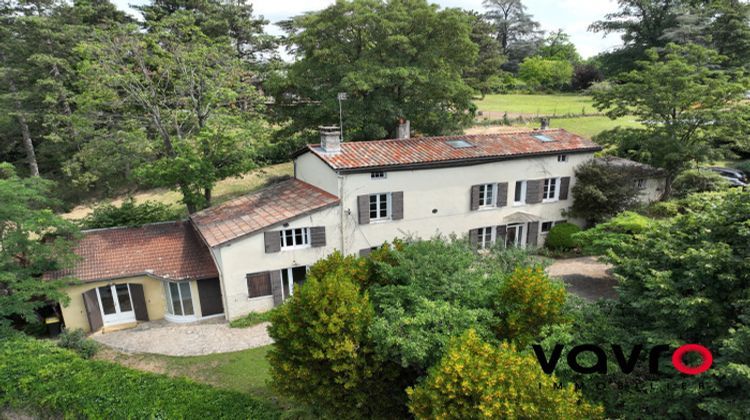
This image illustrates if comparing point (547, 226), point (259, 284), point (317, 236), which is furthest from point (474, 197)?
point (259, 284)

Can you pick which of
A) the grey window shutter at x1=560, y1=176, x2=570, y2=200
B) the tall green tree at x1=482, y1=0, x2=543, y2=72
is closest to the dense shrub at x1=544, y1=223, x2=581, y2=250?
the grey window shutter at x1=560, y1=176, x2=570, y2=200

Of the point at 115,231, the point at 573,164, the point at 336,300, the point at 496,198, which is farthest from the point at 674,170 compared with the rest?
the point at 115,231

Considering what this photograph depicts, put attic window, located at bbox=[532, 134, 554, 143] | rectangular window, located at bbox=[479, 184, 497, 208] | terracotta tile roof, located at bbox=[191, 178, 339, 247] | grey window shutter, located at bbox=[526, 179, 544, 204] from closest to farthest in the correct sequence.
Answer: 1. terracotta tile roof, located at bbox=[191, 178, 339, 247]
2. rectangular window, located at bbox=[479, 184, 497, 208]
3. grey window shutter, located at bbox=[526, 179, 544, 204]
4. attic window, located at bbox=[532, 134, 554, 143]

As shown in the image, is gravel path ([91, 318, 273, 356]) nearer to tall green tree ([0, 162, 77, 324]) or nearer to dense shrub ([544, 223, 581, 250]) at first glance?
tall green tree ([0, 162, 77, 324])

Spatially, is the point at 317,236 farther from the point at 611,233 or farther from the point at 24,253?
the point at 611,233

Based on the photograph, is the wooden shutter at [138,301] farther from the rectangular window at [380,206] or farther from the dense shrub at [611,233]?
the dense shrub at [611,233]

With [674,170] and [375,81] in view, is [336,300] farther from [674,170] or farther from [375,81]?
[674,170]

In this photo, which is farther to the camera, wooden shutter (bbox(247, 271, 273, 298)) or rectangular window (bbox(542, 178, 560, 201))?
rectangular window (bbox(542, 178, 560, 201))
